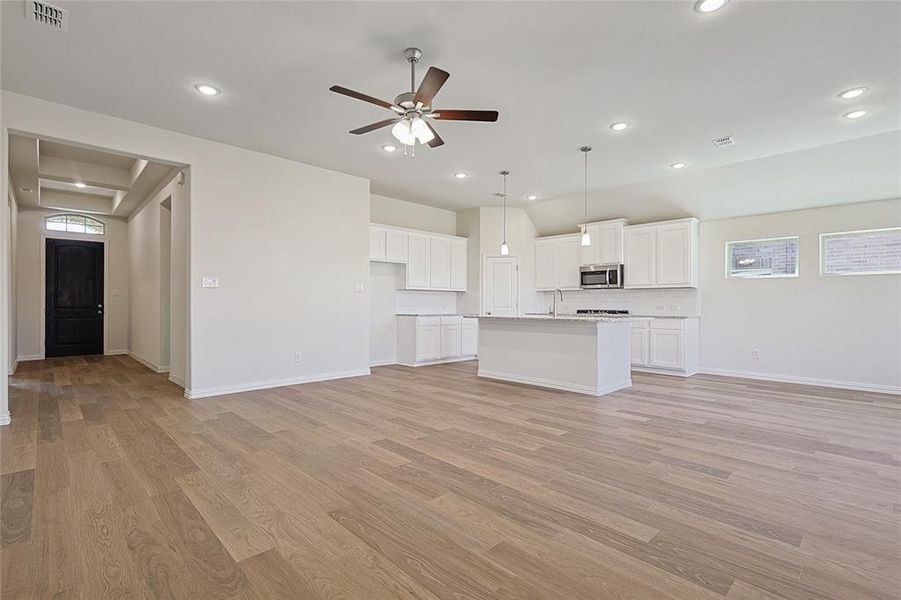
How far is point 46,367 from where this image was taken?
280 inches

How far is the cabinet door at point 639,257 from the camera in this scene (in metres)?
7.03

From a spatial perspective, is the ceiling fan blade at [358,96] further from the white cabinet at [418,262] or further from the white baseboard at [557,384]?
the white cabinet at [418,262]

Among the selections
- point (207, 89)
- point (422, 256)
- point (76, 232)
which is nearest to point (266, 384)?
point (207, 89)

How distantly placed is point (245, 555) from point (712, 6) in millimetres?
3834

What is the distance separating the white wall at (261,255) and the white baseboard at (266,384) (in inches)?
0.6

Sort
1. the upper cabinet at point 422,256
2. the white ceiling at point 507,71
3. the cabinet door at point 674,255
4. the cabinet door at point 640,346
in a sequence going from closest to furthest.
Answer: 1. the white ceiling at point 507,71
2. the cabinet door at point 674,255
3. the cabinet door at point 640,346
4. the upper cabinet at point 422,256

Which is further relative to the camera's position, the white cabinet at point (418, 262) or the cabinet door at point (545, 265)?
the cabinet door at point (545, 265)

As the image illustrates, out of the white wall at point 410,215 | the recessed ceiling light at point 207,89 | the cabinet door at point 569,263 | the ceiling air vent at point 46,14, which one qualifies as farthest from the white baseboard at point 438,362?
the ceiling air vent at point 46,14

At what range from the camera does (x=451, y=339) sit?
7.89 metres

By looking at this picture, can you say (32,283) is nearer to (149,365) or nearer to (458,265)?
(149,365)

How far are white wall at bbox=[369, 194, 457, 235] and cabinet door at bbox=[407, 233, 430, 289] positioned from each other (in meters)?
0.48

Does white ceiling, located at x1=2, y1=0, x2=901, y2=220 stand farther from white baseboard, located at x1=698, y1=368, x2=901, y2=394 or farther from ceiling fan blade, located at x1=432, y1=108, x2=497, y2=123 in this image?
white baseboard, located at x1=698, y1=368, x2=901, y2=394

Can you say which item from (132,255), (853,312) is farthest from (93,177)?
(853,312)

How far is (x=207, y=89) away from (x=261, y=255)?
205 centimetres
